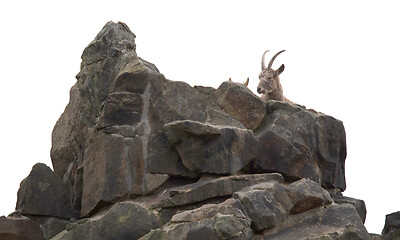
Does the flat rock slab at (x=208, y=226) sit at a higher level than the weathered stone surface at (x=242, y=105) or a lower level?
lower

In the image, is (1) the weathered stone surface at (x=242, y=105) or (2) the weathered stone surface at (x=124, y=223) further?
(1) the weathered stone surface at (x=242, y=105)

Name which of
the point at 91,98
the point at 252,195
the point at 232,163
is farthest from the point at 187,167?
the point at 91,98

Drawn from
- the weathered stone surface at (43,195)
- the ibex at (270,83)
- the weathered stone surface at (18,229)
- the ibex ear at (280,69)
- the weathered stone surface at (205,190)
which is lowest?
the weathered stone surface at (18,229)

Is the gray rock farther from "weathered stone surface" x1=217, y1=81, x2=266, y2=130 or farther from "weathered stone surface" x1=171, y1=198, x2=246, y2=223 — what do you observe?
"weathered stone surface" x1=217, y1=81, x2=266, y2=130

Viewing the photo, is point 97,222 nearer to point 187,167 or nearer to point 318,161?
point 187,167

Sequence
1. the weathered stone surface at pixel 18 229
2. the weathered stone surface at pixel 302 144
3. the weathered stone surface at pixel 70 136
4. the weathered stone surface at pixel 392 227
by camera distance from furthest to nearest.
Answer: the weathered stone surface at pixel 392 227 < the weathered stone surface at pixel 70 136 < the weathered stone surface at pixel 302 144 < the weathered stone surface at pixel 18 229

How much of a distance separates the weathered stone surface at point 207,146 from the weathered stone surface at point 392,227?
5711 millimetres

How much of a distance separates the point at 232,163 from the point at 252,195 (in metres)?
1.82

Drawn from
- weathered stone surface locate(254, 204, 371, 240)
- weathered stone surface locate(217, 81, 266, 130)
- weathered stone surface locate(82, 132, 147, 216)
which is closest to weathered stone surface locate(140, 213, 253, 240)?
weathered stone surface locate(254, 204, 371, 240)

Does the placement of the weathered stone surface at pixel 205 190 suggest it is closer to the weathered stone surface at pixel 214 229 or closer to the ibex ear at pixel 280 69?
→ the weathered stone surface at pixel 214 229

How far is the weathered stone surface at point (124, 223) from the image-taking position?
1784 cm

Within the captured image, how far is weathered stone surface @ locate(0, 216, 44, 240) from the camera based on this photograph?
19750 mm

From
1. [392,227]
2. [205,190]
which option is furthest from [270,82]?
[205,190]

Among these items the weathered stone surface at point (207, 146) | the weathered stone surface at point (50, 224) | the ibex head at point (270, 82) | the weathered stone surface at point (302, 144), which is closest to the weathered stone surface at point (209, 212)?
the weathered stone surface at point (207, 146)
